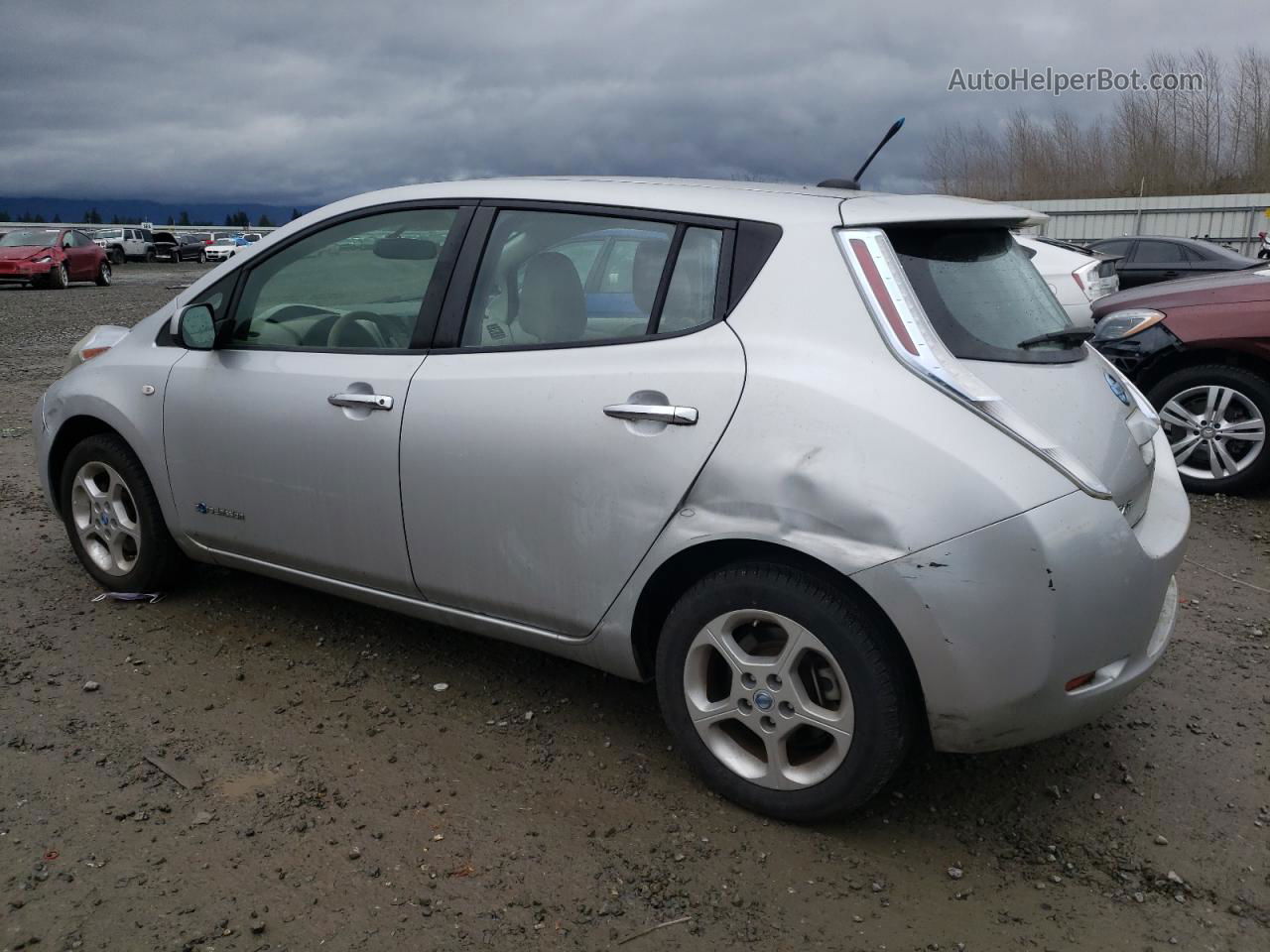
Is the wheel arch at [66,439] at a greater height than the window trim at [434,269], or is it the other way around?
the window trim at [434,269]

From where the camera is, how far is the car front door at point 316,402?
347 cm

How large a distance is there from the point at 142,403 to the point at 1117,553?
345cm

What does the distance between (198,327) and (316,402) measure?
69 cm

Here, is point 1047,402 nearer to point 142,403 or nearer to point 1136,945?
point 1136,945

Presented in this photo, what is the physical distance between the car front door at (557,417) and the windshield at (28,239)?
1143 inches

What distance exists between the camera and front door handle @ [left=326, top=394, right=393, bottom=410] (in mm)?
3408

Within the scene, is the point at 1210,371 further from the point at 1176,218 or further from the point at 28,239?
the point at 28,239

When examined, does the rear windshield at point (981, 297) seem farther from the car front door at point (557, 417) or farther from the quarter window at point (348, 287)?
the quarter window at point (348, 287)

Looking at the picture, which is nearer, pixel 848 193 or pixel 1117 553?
pixel 1117 553

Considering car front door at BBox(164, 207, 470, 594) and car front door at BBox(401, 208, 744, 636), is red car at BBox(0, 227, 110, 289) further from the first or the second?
car front door at BBox(401, 208, 744, 636)

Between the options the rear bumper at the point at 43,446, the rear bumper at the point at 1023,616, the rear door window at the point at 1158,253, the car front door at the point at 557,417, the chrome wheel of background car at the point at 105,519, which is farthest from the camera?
the rear door window at the point at 1158,253

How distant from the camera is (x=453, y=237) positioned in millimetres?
3471

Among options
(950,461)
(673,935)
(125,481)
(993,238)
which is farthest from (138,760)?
(993,238)

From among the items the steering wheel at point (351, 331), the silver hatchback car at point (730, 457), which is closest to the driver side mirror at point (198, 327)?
the silver hatchback car at point (730, 457)
